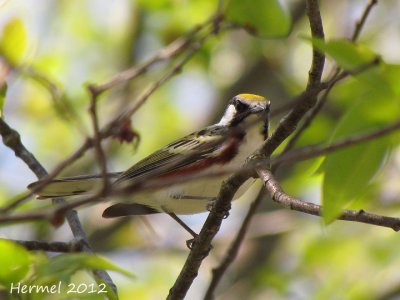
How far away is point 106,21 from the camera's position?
7172mm

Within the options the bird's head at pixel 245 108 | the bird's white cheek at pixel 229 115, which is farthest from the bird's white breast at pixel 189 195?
the bird's white cheek at pixel 229 115

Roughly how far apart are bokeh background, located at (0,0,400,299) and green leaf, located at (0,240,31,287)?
7.83ft

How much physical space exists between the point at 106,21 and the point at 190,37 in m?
4.53

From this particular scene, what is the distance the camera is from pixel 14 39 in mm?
2340

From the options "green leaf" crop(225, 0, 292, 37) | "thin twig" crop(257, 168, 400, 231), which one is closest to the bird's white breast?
"green leaf" crop(225, 0, 292, 37)

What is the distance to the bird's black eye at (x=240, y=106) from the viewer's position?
3891mm

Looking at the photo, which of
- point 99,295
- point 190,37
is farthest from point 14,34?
point 99,295

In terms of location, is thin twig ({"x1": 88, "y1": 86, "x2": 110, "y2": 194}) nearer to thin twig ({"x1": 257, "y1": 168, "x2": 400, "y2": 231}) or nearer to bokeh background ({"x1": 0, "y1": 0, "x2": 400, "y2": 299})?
thin twig ({"x1": 257, "y1": 168, "x2": 400, "y2": 231})

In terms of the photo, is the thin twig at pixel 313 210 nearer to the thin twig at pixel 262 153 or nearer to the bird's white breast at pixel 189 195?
the thin twig at pixel 262 153

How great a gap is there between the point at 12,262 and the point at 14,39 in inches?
38.0

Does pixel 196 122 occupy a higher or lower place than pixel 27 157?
higher

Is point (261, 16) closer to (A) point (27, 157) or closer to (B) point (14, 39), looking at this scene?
(B) point (14, 39)

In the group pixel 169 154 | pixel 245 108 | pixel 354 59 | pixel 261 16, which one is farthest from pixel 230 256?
pixel 354 59

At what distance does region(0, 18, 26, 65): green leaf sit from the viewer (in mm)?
2342
